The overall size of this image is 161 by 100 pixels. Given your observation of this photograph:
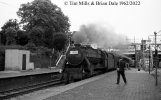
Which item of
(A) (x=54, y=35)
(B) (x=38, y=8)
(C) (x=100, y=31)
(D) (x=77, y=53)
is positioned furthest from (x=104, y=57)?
(B) (x=38, y=8)

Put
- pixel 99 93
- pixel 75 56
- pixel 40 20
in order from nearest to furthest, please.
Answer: pixel 99 93, pixel 75 56, pixel 40 20

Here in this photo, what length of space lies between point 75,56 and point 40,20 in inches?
1454

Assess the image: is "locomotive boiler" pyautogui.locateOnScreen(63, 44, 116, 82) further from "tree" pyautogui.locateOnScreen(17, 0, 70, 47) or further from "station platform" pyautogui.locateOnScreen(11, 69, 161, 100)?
"tree" pyautogui.locateOnScreen(17, 0, 70, 47)

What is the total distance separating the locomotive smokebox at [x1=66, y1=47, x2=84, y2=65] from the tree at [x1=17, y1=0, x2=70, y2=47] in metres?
33.3

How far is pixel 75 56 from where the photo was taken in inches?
815

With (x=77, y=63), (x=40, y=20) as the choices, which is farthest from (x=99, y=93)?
(x=40, y=20)

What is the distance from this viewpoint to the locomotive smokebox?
20.6 metres

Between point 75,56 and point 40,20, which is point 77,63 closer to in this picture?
point 75,56

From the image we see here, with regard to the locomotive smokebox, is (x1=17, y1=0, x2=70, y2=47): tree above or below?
above

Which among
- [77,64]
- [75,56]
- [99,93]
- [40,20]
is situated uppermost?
[40,20]

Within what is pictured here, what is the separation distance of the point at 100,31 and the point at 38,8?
93.9ft

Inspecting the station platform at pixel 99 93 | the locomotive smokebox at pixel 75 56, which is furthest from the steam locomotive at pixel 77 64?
the station platform at pixel 99 93

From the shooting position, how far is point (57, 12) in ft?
201

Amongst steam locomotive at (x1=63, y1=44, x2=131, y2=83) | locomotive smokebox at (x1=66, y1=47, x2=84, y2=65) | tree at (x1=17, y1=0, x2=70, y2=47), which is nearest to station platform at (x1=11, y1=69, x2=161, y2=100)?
steam locomotive at (x1=63, y1=44, x2=131, y2=83)
